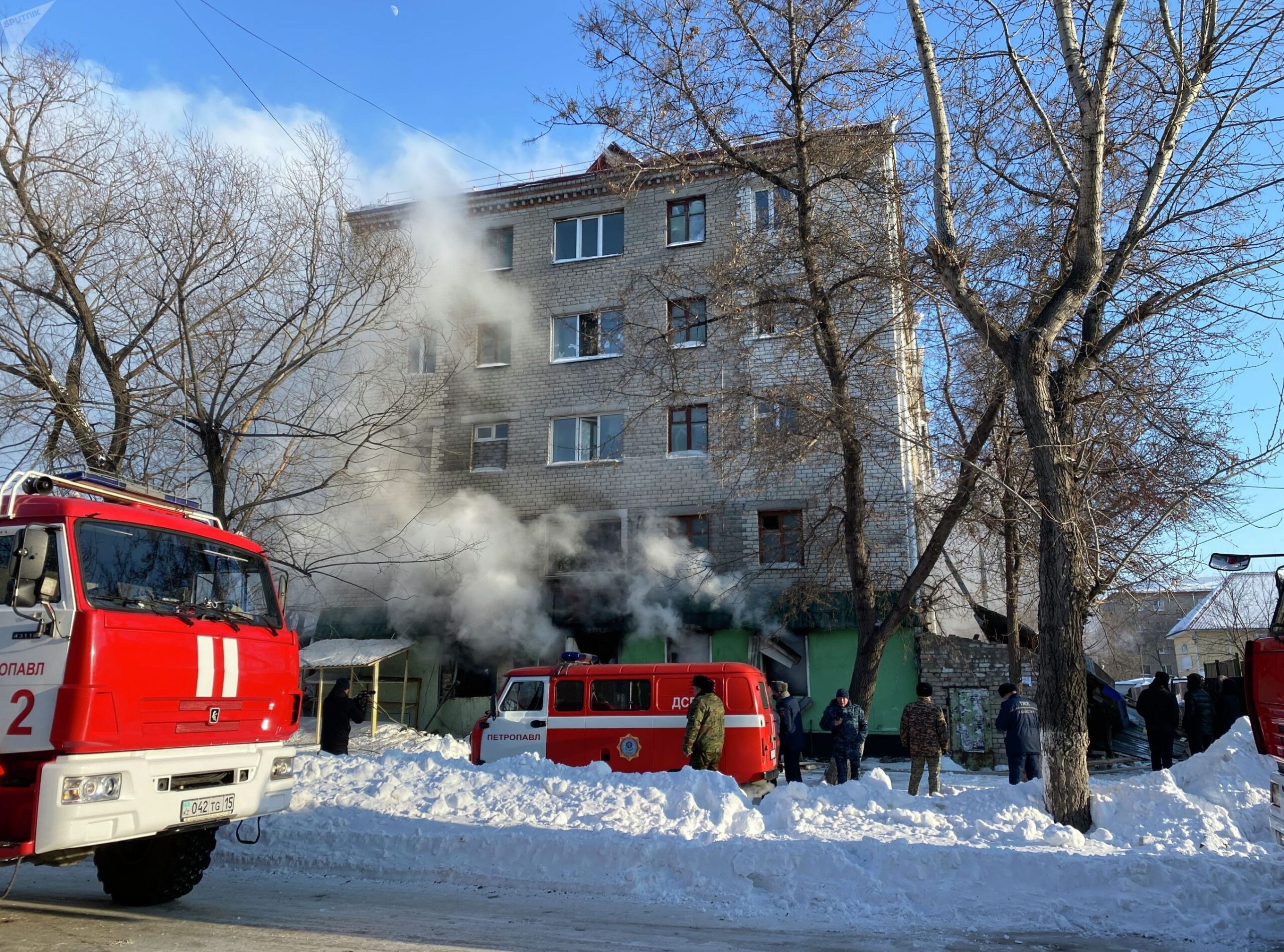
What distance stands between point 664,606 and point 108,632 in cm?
1456

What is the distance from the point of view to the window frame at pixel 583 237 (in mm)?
22750

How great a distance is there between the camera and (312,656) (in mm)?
19094

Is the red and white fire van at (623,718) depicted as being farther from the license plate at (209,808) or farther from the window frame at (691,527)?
the window frame at (691,527)

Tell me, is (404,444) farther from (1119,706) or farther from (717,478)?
(1119,706)

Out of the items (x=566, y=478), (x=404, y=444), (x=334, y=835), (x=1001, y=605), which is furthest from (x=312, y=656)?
(x=1001, y=605)

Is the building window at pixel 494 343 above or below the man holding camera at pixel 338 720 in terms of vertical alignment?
above

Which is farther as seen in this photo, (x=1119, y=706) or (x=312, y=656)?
(x=1119, y=706)

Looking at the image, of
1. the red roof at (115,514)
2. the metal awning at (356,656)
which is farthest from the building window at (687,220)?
the red roof at (115,514)

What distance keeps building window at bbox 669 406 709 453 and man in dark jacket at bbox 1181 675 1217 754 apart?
10852mm

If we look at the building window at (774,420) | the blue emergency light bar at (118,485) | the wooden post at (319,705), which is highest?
the building window at (774,420)

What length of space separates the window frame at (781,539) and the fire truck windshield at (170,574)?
12609mm

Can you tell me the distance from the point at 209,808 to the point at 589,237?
64.4ft

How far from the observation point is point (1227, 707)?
46.8 ft

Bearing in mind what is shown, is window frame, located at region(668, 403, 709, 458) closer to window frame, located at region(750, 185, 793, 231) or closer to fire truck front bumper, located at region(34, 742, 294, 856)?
window frame, located at region(750, 185, 793, 231)
